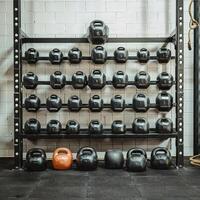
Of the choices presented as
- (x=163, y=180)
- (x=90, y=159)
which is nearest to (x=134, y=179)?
(x=163, y=180)

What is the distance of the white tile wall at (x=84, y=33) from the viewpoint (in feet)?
15.1

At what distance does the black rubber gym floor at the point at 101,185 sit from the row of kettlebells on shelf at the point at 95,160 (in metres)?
0.08

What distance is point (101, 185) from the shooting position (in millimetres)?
3240

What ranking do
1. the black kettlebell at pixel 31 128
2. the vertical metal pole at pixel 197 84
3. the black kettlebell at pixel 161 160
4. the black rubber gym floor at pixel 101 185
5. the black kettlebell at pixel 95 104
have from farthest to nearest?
the vertical metal pole at pixel 197 84 → the black kettlebell at pixel 95 104 → the black kettlebell at pixel 31 128 → the black kettlebell at pixel 161 160 → the black rubber gym floor at pixel 101 185

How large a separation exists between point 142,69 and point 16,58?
169 centimetres

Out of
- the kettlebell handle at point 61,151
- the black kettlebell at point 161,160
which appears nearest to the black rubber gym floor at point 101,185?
the black kettlebell at point 161,160

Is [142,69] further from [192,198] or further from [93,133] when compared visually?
[192,198]

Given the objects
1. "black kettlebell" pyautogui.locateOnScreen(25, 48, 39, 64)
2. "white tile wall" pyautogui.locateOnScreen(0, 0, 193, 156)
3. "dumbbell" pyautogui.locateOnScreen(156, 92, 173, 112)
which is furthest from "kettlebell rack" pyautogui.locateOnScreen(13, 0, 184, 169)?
"white tile wall" pyautogui.locateOnScreen(0, 0, 193, 156)

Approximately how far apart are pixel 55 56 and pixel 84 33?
27.4 inches

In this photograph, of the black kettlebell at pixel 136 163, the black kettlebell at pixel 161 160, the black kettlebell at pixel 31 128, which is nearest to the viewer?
the black kettlebell at pixel 136 163

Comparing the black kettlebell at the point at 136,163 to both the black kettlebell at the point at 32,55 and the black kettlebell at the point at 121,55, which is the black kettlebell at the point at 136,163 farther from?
the black kettlebell at the point at 32,55

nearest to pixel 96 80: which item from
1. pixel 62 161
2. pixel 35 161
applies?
pixel 62 161

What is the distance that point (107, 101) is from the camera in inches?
181

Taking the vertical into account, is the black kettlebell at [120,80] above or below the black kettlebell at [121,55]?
below
